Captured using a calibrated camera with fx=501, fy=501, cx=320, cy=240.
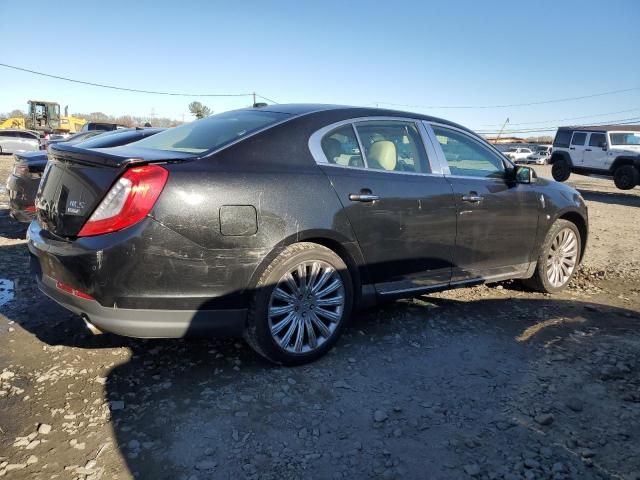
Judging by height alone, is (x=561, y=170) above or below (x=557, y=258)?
above

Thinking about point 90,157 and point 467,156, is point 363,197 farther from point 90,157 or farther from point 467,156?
point 90,157

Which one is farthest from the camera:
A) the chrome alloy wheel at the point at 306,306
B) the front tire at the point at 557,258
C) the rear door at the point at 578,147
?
the rear door at the point at 578,147

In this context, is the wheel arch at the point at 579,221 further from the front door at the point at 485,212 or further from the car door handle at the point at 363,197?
the car door handle at the point at 363,197

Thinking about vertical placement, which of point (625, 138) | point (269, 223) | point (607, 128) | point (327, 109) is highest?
point (607, 128)

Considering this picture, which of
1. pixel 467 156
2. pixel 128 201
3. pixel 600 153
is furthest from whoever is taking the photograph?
pixel 600 153

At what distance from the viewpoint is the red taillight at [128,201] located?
2604 mm

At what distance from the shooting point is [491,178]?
14.2ft

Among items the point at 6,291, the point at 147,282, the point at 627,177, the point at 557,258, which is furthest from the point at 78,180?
the point at 627,177

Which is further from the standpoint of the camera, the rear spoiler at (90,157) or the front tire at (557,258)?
the front tire at (557,258)

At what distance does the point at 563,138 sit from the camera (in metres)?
18.9

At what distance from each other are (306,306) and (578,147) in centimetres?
1806

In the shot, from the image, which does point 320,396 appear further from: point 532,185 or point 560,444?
point 532,185

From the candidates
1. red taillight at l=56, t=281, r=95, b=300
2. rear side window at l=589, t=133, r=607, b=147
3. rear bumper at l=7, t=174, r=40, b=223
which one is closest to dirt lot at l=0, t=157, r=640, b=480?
red taillight at l=56, t=281, r=95, b=300

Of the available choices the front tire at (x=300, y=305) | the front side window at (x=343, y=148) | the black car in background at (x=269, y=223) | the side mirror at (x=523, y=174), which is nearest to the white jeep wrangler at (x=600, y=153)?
the side mirror at (x=523, y=174)
